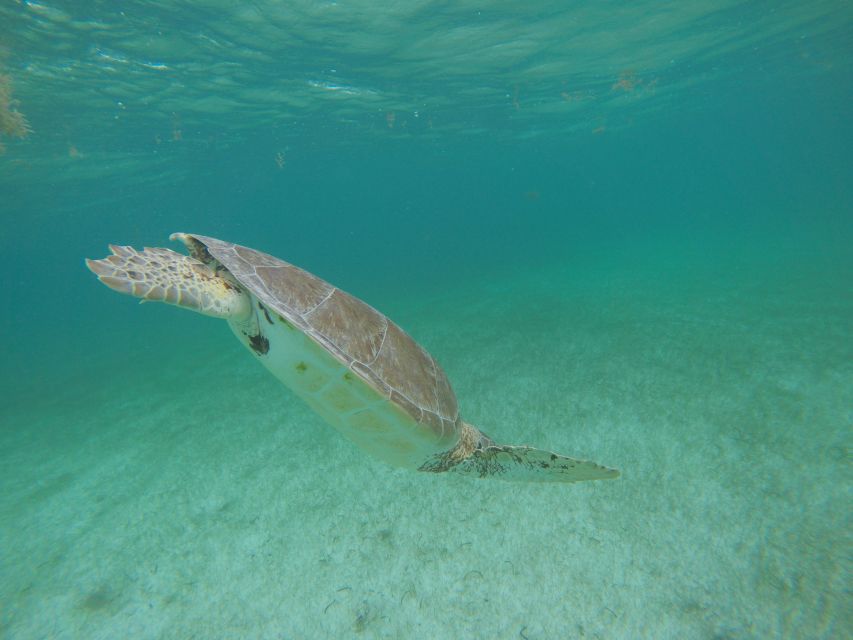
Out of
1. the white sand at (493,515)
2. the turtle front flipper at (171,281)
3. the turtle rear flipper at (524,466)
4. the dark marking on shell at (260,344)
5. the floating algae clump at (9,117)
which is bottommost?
the white sand at (493,515)

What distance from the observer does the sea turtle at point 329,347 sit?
261 centimetres

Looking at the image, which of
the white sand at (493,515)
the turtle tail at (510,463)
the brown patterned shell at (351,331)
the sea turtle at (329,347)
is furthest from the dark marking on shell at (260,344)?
the white sand at (493,515)

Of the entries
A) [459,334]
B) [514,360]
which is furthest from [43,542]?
[459,334]

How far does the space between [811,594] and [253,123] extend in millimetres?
21983

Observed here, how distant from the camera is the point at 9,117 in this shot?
502 inches

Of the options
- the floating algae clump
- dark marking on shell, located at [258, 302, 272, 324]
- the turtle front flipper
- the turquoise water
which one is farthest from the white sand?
the floating algae clump

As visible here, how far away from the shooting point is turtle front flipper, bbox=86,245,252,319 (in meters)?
2.42

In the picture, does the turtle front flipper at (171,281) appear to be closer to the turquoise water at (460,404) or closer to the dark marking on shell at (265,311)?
the dark marking on shell at (265,311)

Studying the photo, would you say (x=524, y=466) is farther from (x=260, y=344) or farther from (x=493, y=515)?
(x=260, y=344)

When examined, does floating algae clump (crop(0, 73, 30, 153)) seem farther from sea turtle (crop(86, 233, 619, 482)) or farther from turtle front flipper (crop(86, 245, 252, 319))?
sea turtle (crop(86, 233, 619, 482))

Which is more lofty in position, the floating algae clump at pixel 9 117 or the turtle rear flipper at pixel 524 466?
the floating algae clump at pixel 9 117

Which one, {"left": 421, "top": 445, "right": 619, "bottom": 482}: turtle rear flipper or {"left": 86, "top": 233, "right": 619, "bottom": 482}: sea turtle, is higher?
{"left": 86, "top": 233, "right": 619, "bottom": 482}: sea turtle

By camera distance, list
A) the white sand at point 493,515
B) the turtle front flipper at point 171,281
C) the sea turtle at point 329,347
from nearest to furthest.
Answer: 1. the turtle front flipper at point 171,281
2. the sea turtle at point 329,347
3. the white sand at point 493,515

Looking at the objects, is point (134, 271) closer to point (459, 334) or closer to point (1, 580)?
point (1, 580)
